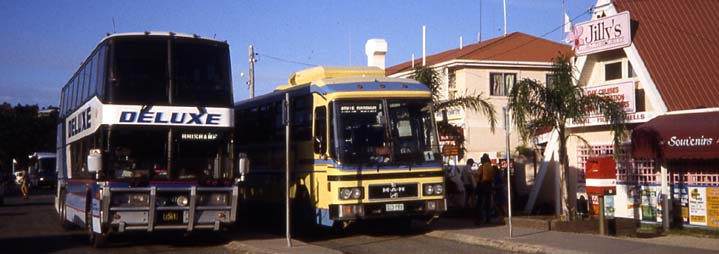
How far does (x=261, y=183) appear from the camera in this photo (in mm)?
23000

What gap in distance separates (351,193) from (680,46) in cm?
951

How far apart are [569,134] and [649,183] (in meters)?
2.81

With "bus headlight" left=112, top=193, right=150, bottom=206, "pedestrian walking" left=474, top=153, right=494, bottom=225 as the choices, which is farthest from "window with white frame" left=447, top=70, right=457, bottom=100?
"bus headlight" left=112, top=193, right=150, bottom=206

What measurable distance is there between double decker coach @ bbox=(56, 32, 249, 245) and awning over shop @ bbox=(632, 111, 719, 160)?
362 inches

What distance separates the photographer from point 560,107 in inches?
798

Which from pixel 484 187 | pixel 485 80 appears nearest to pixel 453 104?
pixel 484 187

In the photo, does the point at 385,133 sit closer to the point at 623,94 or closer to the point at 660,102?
the point at 623,94

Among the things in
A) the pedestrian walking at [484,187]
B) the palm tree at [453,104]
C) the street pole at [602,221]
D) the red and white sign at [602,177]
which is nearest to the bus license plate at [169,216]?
the pedestrian walking at [484,187]

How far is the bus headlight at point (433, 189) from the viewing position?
18.3 m

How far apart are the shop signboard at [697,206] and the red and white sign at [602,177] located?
2896mm

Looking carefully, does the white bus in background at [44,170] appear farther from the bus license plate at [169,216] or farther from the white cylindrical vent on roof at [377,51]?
the bus license plate at [169,216]

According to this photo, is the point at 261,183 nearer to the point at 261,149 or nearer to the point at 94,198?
the point at 261,149

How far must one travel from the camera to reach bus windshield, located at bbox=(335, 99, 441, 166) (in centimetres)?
1788

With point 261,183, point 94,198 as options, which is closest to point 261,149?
point 261,183
